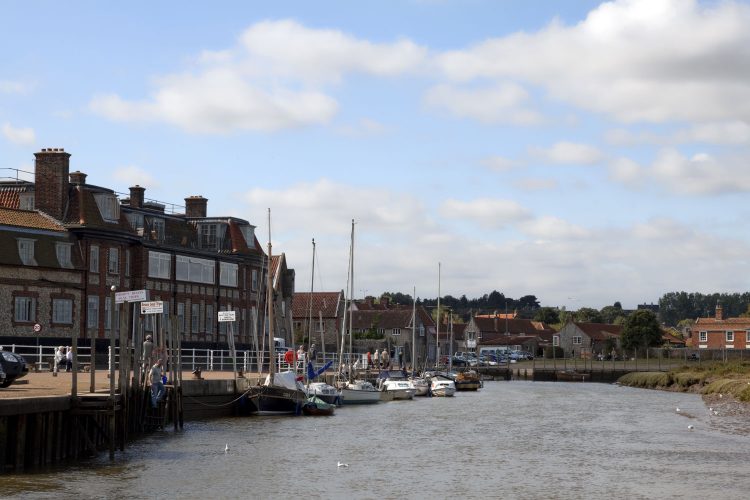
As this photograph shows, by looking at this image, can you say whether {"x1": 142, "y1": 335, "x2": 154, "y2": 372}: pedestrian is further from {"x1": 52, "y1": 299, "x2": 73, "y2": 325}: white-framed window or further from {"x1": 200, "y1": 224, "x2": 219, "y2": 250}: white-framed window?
{"x1": 200, "y1": 224, "x2": 219, "y2": 250}: white-framed window

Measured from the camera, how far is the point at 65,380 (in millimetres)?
50062

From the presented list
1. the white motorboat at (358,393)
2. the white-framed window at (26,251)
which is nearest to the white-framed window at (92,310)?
the white-framed window at (26,251)

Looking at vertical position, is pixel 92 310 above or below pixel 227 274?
below

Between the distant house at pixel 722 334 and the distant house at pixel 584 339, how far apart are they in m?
16.0

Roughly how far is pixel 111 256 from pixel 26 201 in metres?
6.91

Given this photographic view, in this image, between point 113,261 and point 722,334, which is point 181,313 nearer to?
point 113,261

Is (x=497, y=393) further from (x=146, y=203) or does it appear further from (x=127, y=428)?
(x=127, y=428)

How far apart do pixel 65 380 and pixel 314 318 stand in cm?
8386

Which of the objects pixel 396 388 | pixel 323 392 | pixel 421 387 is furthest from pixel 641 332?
pixel 323 392

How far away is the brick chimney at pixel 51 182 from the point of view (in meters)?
76.1

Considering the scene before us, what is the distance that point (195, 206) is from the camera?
9556 cm

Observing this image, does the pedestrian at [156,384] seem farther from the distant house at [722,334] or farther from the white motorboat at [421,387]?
the distant house at [722,334]

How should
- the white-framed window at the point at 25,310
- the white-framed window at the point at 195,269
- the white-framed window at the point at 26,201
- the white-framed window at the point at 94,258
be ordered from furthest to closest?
1. the white-framed window at the point at 195,269
2. the white-framed window at the point at 94,258
3. the white-framed window at the point at 26,201
4. the white-framed window at the point at 25,310

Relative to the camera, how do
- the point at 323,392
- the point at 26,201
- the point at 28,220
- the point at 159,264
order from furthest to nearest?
the point at 159,264 → the point at 26,201 → the point at 28,220 → the point at 323,392
